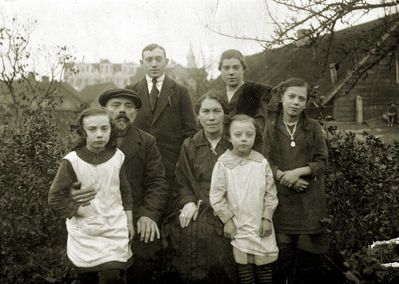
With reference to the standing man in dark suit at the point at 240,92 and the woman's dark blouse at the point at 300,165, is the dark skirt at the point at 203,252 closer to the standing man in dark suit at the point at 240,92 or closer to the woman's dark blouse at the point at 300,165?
the woman's dark blouse at the point at 300,165

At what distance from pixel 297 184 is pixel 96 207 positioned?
163 centimetres

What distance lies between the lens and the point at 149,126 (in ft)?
18.1

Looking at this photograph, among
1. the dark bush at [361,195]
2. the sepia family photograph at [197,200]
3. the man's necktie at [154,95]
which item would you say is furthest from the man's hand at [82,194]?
the dark bush at [361,195]

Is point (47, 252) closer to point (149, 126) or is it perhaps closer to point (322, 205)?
point (149, 126)

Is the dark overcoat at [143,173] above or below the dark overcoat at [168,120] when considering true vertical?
below

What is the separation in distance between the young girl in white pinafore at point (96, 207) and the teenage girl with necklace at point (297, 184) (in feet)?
4.19

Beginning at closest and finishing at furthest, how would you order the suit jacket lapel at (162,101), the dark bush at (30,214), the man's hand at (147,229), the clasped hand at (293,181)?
the clasped hand at (293,181), the man's hand at (147,229), the dark bush at (30,214), the suit jacket lapel at (162,101)

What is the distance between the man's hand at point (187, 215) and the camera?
4207 millimetres

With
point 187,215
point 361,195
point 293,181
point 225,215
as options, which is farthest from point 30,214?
point 361,195

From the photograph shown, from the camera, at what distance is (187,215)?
4.21 m

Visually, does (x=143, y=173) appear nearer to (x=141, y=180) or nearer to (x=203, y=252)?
(x=141, y=180)

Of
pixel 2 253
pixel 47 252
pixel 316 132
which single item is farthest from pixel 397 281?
pixel 2 253

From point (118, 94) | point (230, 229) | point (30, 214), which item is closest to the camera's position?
point (230, 229)

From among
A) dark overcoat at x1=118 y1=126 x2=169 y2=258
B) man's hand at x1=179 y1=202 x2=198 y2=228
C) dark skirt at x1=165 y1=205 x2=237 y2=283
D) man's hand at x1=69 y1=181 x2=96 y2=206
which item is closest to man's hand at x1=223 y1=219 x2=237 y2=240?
dark skirt at x1=165 y1=205 x2=237 y2=283
